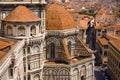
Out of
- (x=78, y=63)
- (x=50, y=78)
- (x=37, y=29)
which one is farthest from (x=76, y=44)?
(x=37, y=29)

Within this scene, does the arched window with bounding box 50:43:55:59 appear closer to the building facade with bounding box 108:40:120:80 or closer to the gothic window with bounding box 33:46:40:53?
the gothic window with bounding box 33:46:40:53

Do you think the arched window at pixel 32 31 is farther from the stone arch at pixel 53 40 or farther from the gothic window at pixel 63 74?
the gothic window at pixel 63 74

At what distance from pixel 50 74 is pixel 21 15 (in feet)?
34.3

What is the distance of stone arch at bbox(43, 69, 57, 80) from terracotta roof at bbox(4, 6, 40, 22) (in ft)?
28.1

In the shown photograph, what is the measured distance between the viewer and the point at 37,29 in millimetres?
39688

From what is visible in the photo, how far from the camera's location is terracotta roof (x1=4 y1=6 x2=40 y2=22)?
38.1 m

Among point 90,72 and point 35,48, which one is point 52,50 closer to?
point 35,48

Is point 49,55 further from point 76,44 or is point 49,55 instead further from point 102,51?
point 102,51

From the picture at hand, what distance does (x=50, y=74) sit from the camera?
144 ft

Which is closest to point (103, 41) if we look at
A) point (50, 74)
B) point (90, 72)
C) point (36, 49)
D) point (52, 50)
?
point (90, 72)

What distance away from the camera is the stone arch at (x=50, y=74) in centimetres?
4369

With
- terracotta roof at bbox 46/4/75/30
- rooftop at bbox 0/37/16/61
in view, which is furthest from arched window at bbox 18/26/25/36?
terracotta roof at bbox 46/4/75/30

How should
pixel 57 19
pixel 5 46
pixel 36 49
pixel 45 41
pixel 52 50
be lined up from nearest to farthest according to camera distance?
1. pixel 5 46
2. pixel 36 49
3. pixel 45 41
4. pixel 57 19
5. pixel 52 50

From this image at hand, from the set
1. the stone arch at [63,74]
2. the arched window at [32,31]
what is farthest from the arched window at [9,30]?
the stone arch at [63,74]
